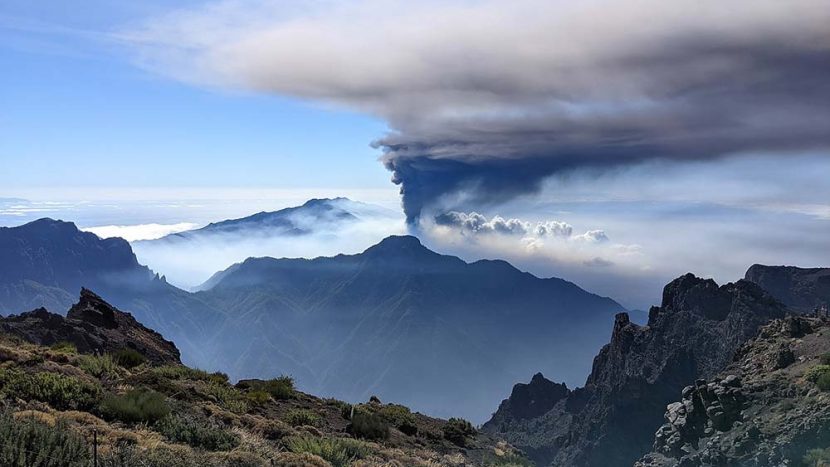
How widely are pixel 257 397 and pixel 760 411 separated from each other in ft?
178

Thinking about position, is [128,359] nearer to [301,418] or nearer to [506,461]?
[301,418]

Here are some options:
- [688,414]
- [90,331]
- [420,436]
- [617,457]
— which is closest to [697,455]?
[688,414]

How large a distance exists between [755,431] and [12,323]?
62.6 meters

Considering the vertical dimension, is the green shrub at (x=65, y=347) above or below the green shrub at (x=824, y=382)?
above

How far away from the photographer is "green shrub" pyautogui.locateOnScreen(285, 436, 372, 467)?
71.6 ft

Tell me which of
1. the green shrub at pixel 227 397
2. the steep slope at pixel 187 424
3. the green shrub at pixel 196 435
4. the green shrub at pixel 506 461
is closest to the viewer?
the steep slope at pixel 187 424

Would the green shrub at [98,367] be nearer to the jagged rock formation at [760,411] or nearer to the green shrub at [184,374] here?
the green shrub at [184,374]

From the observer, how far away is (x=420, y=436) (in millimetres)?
31953

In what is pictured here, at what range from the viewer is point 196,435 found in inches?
808

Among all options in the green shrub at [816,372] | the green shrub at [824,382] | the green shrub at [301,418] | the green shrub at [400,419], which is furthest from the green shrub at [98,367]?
the green shrub at [816,372]

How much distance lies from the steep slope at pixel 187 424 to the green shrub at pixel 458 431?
0.08 m

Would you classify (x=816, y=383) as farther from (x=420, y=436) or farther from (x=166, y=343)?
(x=166, y=343)

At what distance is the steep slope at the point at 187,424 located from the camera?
54.7 ft

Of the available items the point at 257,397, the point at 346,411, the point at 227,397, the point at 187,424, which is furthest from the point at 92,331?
the point at 187,424
